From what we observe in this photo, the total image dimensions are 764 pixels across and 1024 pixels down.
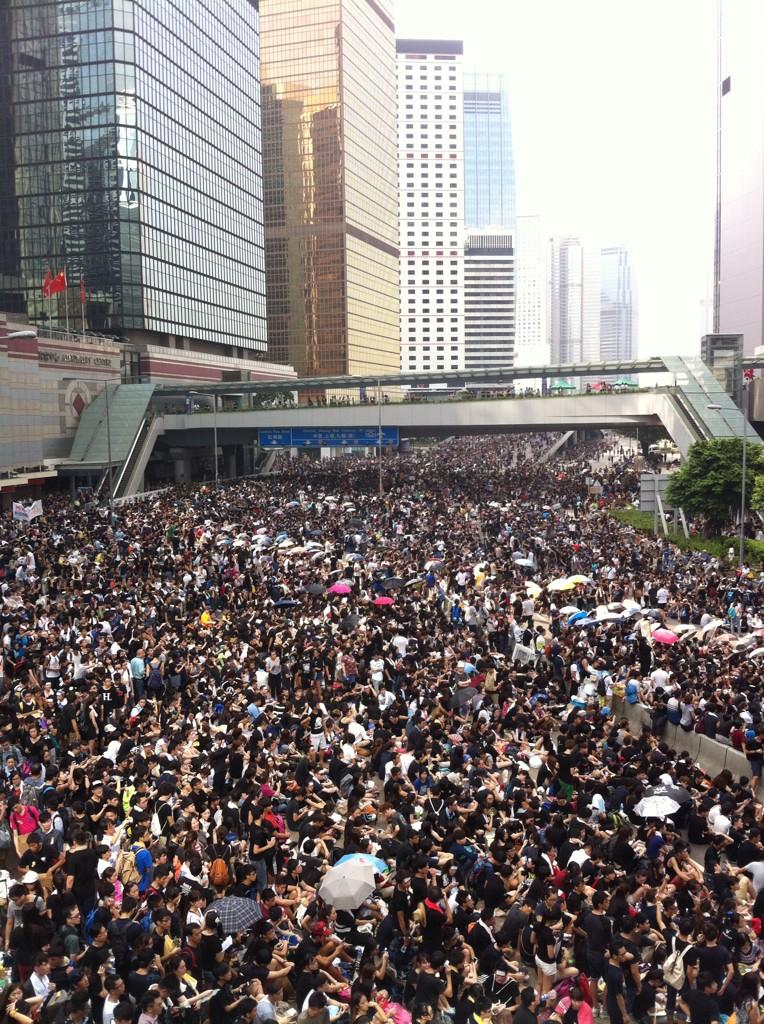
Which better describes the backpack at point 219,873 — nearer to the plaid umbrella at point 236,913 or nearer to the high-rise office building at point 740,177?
the plaid umbrella at point 236,913

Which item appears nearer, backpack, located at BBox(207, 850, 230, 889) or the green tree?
backpack, located at BBox(207, 850, 230, 889)

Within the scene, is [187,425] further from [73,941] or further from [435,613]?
[73,941]

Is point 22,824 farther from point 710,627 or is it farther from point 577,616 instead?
point 710,627

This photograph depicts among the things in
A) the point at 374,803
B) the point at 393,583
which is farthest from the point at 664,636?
the point at 374,803

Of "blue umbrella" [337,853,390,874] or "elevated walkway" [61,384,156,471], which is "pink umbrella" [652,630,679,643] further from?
"elevated walkway" [61,384,156,471]

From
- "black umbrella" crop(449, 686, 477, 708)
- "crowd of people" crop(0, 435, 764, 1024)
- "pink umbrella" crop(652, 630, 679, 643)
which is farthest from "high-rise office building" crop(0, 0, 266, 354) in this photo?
"black umbrella" crop(449, 686, 477, 708)

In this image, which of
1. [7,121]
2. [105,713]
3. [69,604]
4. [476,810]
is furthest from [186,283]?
[476,810]
